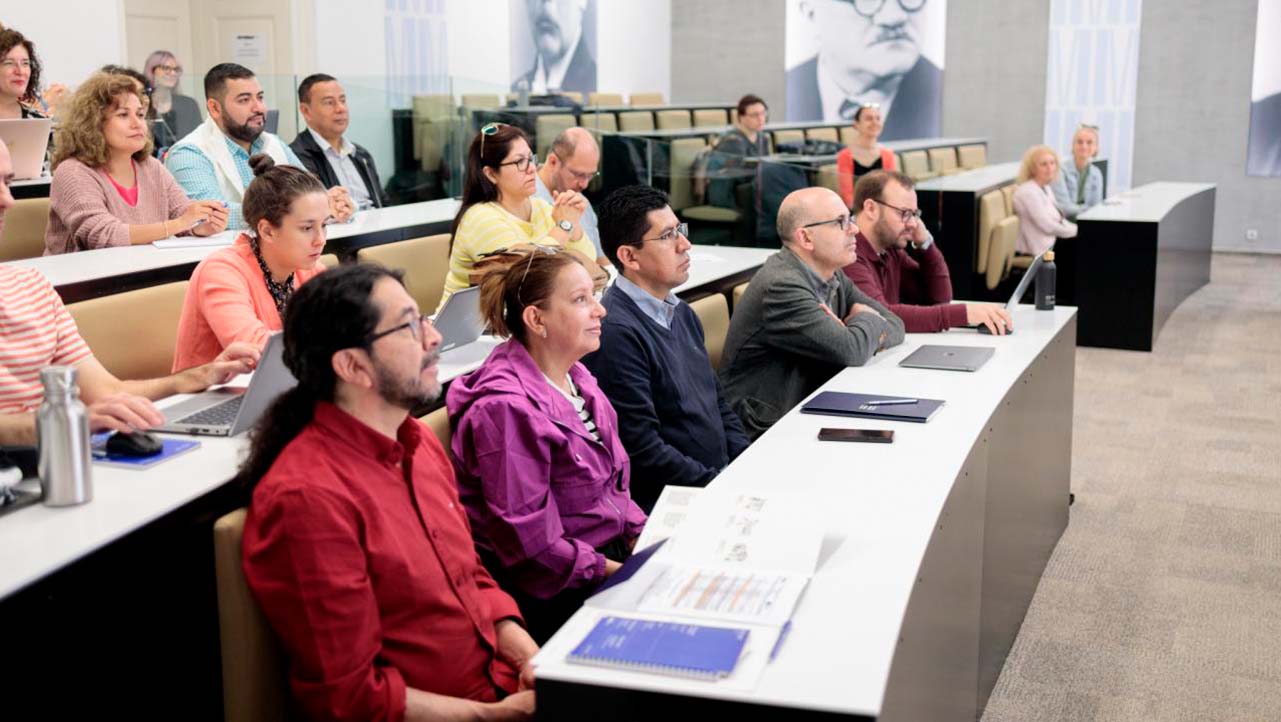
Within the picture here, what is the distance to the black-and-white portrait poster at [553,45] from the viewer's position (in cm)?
1212

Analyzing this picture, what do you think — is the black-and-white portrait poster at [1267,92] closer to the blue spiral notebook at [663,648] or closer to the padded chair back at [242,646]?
the blue spiral notebook at [663,648]

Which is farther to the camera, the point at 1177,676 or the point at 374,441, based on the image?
the point at 1177,676

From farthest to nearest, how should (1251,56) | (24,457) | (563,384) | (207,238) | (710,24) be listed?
(710,24), (1251,56), (207,238), (563,384), (24,457)

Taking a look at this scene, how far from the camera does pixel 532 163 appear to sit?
13.6 feet

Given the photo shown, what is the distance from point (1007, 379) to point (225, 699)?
2214 millimetres

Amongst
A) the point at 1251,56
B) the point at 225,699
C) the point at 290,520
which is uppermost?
the point at 1251,56

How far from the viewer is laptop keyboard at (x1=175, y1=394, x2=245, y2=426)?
2.38 metres

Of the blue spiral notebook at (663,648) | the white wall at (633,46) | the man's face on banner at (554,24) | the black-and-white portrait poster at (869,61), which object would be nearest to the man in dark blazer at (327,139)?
the blue spiral notebook at (663,648)

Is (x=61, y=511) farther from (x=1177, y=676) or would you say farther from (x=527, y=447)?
(x=1177, y=676)

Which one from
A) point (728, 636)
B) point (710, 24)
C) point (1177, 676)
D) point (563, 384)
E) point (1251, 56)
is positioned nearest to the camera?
point (728, 636)

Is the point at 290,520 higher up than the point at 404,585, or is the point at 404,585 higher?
the point at 290,520

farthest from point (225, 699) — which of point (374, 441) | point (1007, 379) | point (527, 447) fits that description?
point (1007, 379)

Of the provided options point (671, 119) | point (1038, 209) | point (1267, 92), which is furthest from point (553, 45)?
point (1267, 92)

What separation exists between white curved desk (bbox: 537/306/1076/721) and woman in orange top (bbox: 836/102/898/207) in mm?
3168
